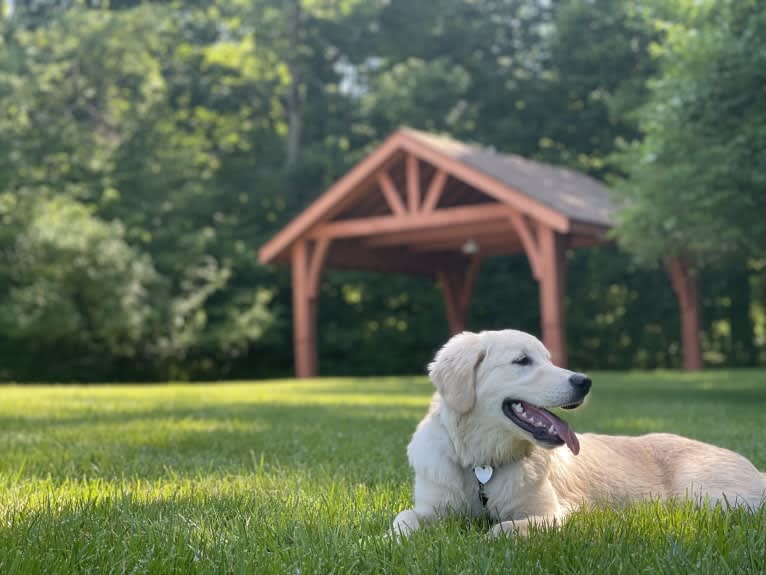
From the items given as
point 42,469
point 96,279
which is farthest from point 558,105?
point 42,469

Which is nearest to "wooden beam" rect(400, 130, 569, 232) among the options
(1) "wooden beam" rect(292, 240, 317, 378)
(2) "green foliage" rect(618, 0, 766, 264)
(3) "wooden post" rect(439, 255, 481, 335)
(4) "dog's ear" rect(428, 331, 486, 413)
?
(2) "green foliage" rect(618, 0, 766, 264)

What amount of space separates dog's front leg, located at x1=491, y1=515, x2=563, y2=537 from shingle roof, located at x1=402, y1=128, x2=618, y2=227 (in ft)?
47.4

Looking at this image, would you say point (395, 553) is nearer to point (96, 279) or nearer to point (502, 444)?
point (502, 444)

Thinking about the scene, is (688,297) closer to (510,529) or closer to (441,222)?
(441,222)

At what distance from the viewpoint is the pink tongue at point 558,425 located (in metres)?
3.88

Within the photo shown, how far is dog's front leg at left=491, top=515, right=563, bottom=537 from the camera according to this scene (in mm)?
3531

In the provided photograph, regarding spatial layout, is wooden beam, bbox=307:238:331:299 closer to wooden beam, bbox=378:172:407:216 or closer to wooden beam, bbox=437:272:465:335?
wooden beam, bbox=378:172:407:216

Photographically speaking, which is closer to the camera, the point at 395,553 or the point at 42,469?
the point at 395,553

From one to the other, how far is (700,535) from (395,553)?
1.14 m

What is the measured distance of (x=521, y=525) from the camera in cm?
367

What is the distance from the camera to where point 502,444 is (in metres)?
4.00

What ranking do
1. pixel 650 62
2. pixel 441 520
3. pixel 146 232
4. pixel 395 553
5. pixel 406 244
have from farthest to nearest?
pixel 650 62
pixel 146 232
pixel 406 244
pixel 441 520
pixel 395 553

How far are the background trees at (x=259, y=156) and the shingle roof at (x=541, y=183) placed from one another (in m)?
2.15

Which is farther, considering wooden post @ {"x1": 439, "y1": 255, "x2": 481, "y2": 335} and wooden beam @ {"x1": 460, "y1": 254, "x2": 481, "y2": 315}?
wooden post @ {"x1": 439, "y1": 255, "x2": 481, "y2": 335}
